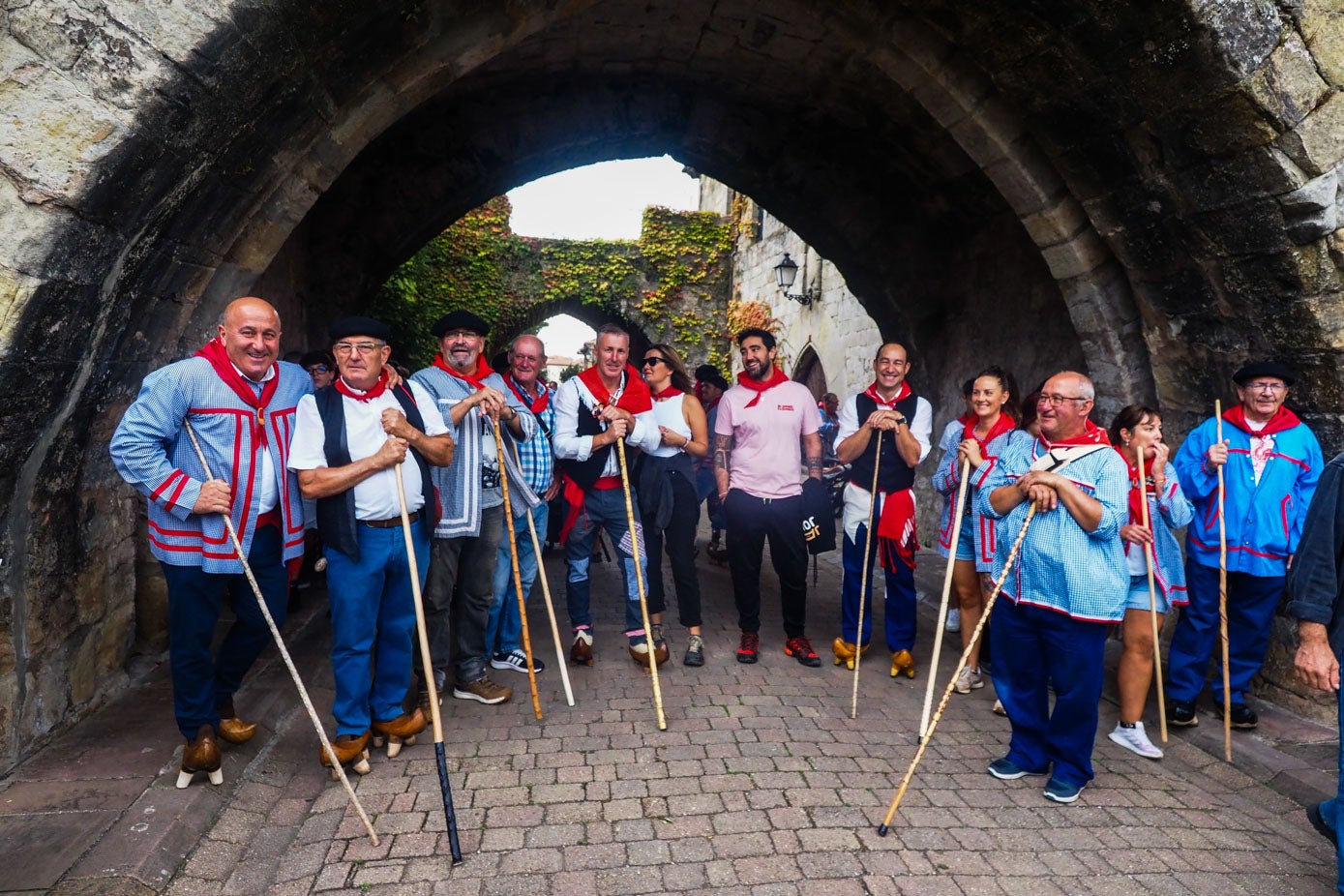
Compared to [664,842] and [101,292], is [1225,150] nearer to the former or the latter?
[664,842]

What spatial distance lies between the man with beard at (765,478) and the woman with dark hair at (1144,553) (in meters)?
1.65

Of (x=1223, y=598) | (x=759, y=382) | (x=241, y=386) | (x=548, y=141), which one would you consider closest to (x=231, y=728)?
(x=241, y=386)

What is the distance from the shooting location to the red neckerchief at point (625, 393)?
15.1 ft

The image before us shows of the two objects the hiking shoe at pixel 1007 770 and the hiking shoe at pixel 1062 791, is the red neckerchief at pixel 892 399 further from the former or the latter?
the hiking shoe at pixel 1062 791

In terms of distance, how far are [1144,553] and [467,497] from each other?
3376mm

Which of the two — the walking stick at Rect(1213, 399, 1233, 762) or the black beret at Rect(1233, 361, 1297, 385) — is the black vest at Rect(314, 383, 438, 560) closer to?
the walking stick at Rect(1213, 399, 1233, 762)

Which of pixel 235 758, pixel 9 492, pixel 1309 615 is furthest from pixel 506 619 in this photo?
pixel 1309 615

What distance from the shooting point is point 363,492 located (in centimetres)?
325

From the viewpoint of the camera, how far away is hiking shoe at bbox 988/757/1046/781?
346 cm

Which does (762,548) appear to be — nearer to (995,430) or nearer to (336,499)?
(995,430)

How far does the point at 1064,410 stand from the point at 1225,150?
199 cm

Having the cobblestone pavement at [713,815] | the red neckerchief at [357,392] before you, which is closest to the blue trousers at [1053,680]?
the cobblestone pavement at [713,815]

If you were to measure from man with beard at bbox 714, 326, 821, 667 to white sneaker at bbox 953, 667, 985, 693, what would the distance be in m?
0.82

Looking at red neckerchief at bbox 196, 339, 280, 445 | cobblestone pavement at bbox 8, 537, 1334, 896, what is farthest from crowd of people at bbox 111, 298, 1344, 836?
cobblestone pavement at bbox 8, 537, 1334, 896
